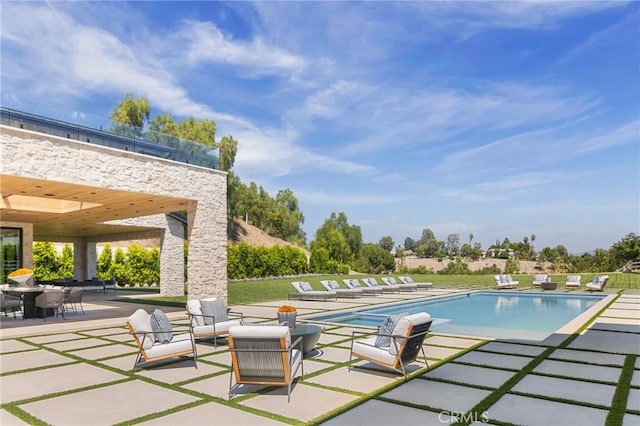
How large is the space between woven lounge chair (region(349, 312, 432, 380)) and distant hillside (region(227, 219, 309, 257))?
4777cm

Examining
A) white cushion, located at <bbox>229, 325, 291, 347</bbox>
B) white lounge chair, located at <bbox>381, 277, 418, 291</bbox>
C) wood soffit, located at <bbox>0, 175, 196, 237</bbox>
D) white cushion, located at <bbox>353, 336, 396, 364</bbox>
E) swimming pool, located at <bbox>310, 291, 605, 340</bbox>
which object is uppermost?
wood soffit, located at <bbox>0, 175, 196, 237</bbox>

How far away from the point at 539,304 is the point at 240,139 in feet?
98.3

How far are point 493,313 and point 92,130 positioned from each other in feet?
40.4

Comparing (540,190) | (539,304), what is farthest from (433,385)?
(540,190)

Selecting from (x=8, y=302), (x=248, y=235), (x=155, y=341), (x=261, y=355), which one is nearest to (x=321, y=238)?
(x=248, y=235)

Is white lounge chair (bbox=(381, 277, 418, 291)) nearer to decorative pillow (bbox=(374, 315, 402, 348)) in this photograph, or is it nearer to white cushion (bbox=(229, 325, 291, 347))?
decorative pillow (bbox=(374, 315, 402, 348))

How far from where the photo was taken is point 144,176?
11.3 metres

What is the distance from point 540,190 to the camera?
2878 centimetres

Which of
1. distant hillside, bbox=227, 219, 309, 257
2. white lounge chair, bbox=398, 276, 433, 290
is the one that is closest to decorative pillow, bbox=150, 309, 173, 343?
white lounge chair, bbox=398, 276, 433, 290

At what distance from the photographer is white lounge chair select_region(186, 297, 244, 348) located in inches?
293

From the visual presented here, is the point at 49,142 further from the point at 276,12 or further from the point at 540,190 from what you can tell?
the point at 540,190

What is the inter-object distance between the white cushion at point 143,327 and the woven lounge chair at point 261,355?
5.51 ft

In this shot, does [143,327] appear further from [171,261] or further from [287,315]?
[171,261]

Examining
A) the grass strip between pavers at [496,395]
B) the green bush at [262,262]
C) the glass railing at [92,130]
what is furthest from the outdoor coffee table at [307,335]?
the green bush at [262,262]
